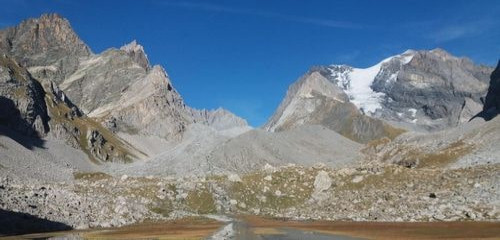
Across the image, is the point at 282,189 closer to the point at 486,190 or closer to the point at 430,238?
the point at 486,190

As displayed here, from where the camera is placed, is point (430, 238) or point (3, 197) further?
point (3, 197)

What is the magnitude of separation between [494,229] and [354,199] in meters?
64.5

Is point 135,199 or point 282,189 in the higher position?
point 282,189

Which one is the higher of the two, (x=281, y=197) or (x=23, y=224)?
(x=281, y=197)

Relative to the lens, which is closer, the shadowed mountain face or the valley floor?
the shadowed mountain face

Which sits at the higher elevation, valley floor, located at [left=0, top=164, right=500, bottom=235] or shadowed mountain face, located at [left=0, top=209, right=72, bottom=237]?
valley floor, located at [left=0, top=164, right=500, bottom=235]

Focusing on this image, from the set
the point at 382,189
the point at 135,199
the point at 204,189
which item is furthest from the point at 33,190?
the point at 382,189

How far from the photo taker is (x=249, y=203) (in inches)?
6196

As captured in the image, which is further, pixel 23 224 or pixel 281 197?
pixel 281 197

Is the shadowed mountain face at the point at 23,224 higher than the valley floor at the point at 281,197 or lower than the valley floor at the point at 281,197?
lower

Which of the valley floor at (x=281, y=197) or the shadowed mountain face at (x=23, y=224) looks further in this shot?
the valley floor at (x=281, y=197)

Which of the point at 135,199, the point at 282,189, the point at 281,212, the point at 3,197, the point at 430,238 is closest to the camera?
the point at 430,238

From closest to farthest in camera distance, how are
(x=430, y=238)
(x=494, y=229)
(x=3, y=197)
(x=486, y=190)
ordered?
1. (x=430, y=238)
2. (x=494, y=229)
3. (x=3, y=197)
4. (x=486, y=190)

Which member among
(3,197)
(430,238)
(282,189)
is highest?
(282,189)
